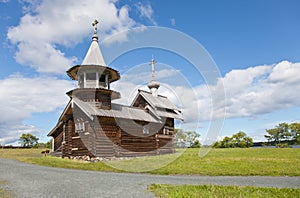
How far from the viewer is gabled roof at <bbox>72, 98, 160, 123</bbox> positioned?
22719 mm

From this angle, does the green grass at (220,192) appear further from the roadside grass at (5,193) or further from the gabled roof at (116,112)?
the gabled roof at (116,112)

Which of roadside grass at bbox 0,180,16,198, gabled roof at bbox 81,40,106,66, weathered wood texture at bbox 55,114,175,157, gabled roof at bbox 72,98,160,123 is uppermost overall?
gabled roof at bbox 81,40,106,66

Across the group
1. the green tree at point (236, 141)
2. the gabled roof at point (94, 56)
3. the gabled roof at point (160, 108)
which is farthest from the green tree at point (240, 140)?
the gabled roof at point (94, 56)

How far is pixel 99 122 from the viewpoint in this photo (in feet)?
76.5

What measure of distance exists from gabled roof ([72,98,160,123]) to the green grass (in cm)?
1469

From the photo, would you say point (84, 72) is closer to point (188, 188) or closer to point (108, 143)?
point (108, 143)

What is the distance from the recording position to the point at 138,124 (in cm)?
2738

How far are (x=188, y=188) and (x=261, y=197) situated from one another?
230cm

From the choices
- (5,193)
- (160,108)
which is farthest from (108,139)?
(5,193)

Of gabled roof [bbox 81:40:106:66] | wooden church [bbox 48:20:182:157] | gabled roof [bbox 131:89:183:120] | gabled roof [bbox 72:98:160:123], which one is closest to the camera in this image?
gabled roof [bbox 72:98:160:123]

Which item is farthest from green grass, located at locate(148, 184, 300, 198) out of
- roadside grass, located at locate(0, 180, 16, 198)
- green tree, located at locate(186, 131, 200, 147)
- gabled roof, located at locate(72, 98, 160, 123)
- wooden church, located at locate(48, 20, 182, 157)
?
green tree, located at locate(186, 131, 200, 147)

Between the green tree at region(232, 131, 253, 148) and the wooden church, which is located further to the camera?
the green tree at region(232, 131, 253, 148)

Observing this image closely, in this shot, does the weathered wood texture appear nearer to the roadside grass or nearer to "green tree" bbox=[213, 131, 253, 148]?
the roadside grass

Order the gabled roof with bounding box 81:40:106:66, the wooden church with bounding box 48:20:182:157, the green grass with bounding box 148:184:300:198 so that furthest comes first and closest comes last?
the gabled roof with bounding box 81:40:106:66, the wooden church with bounding box 48:20:182:157, the green grass with bounding box 148:184:300:198
